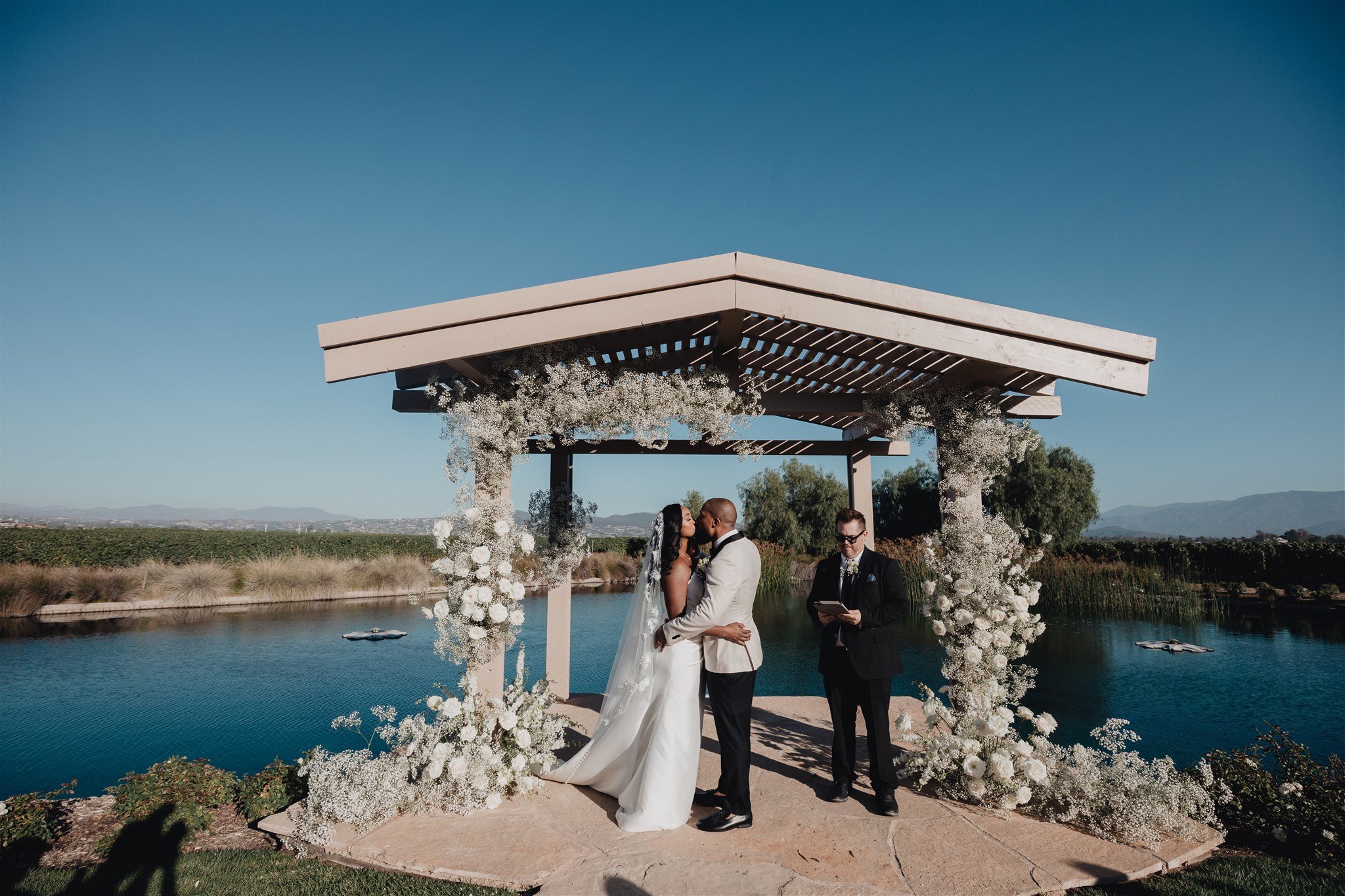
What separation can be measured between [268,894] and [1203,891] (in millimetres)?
4568

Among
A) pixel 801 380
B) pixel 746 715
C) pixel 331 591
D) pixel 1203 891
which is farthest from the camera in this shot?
pixel 331 591

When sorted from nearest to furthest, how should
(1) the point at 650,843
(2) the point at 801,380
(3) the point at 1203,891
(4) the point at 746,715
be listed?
(3) the point at 1203,891 < (1) the point at 650,843 < (4) the point at 746,715 < (2) the point at 801,380

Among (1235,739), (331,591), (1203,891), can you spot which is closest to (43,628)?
(331,591)

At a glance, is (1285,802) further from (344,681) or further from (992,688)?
(344,681)

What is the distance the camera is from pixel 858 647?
409cm

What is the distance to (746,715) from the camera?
13.2 feet

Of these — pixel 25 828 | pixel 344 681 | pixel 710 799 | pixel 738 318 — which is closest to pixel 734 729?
pixel 710 799

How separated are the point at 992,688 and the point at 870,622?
1.13 m

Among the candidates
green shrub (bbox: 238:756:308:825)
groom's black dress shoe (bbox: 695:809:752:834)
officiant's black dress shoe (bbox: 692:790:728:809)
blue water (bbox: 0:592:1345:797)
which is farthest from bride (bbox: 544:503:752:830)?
blue water (bbox: 0:592:1345:797)

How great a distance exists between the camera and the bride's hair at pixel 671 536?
14.0 ft

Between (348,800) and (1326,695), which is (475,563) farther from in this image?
(1326,695)

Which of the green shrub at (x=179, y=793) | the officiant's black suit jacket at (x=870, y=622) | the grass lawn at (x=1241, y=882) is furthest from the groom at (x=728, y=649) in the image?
the green shrub at (x=179, y=793)

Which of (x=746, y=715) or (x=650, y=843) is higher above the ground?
(x=746, y=715)

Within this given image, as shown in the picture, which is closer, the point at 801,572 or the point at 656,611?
the point at 656,611
